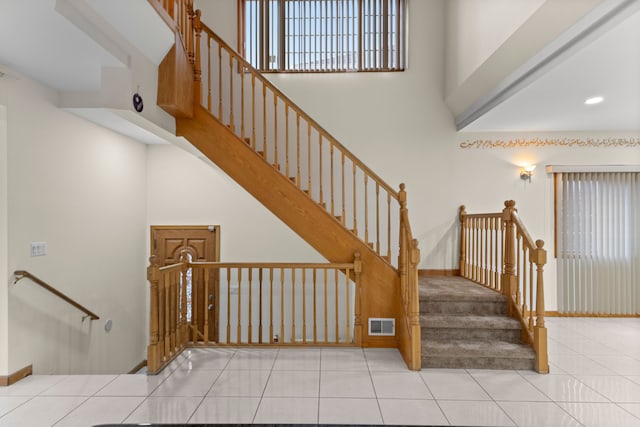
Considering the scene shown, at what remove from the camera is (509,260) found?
414 centimetres

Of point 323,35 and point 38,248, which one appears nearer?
point 38,248

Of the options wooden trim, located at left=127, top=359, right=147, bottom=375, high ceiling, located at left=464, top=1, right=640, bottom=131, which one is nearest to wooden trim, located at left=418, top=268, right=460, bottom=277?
high ceiling, located at left=464, top=1, right=640, bottom=131

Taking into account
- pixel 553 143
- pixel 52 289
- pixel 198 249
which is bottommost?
pixel 52 289

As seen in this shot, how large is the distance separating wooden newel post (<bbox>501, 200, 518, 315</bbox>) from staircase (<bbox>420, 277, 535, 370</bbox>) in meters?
0.09

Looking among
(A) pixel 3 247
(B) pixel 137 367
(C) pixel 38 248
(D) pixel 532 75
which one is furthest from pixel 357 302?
(B) pixel 137 367

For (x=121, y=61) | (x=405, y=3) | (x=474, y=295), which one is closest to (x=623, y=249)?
(x=474, y=295)

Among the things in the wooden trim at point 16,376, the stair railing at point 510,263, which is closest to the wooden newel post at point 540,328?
the stair railing at point 510,263

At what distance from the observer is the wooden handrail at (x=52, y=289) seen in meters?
3.41

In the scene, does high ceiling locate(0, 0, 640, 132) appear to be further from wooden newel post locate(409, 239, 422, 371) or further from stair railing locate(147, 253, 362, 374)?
wooden newel post locate(409, 239, 422, 371)

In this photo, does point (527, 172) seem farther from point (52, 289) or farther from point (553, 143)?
point (52, 289)

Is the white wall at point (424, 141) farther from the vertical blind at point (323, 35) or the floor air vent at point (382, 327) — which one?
the floor air vent at point (382, 327)

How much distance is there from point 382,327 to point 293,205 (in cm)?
163

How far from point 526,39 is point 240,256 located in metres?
4.52

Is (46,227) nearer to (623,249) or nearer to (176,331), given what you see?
(176,331)
